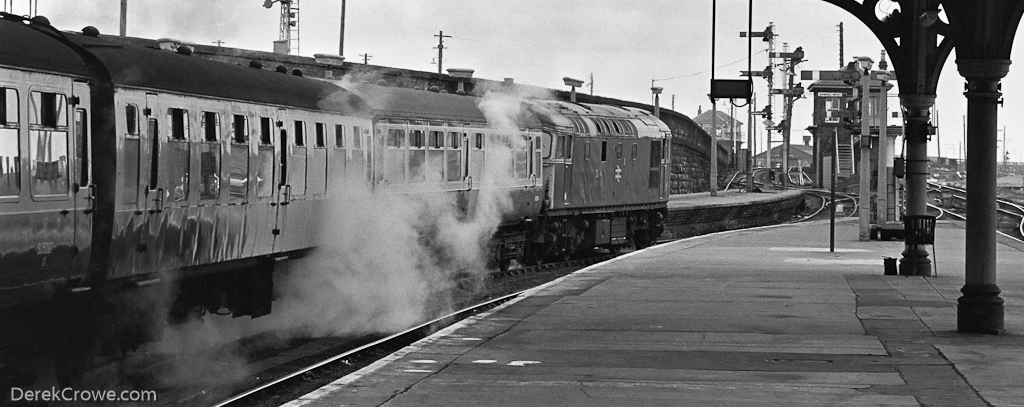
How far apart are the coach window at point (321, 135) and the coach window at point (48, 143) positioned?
18.4ft

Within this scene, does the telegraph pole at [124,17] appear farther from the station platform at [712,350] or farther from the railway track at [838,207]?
the railway track at [838,207]

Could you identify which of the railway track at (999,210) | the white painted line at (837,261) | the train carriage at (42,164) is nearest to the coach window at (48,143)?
the train carriage at (42,164)

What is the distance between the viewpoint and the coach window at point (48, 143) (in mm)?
9516

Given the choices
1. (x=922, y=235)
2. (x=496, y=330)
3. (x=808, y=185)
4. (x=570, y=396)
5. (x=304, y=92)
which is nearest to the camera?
(x=570, y=396)

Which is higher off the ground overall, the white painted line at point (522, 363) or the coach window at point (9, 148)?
the coach window at point (9, 148)

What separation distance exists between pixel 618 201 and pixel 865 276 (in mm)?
8799

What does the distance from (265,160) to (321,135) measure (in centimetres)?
171

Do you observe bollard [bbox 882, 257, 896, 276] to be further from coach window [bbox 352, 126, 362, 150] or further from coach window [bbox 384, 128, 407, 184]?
coach window [bbox 352, 126, 362, 150]

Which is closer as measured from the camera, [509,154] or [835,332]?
[835,332]

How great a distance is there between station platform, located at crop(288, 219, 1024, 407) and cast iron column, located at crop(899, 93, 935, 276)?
1.57 feet

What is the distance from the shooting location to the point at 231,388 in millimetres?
11148

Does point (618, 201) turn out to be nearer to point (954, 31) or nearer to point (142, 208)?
point (954, 31)

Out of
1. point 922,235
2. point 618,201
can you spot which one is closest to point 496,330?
point 922,235

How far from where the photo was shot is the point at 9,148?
9.17 meters
